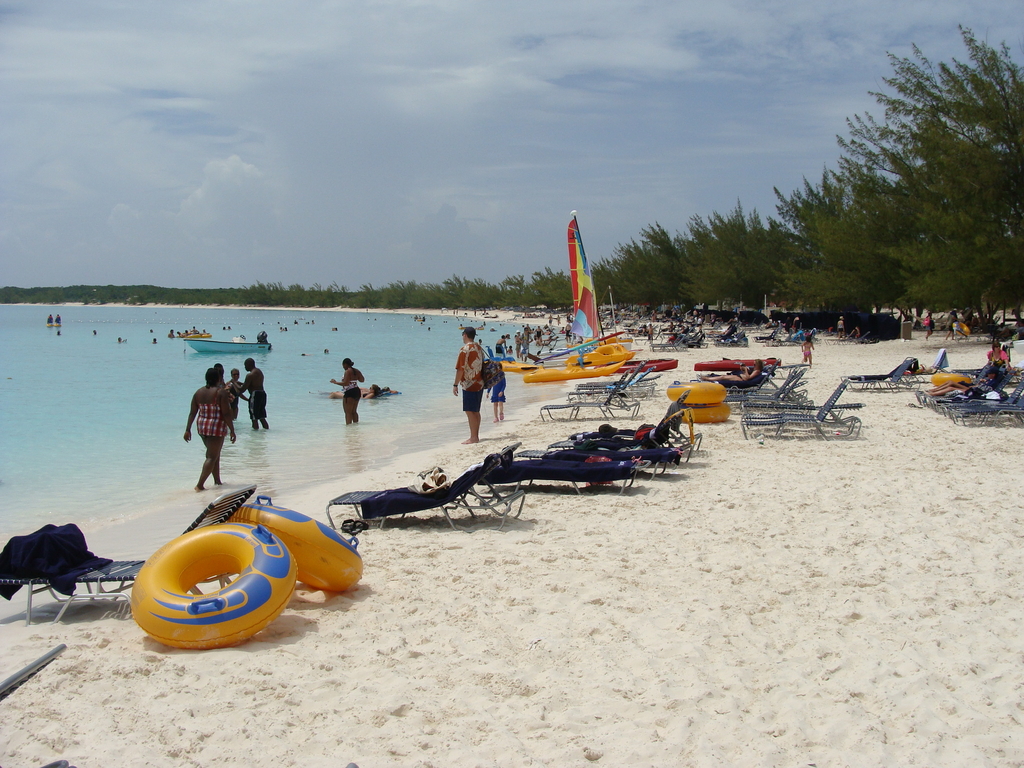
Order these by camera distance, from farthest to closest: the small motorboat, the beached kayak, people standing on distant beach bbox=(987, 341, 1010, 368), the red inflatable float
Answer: the small motorboat
the beached kayak
the red inflatable float
people standing on distant beach bbox=(987, 341, 1010, 368)

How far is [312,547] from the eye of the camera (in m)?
4.43

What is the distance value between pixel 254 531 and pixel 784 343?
25.4 m

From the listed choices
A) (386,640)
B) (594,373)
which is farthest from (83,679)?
(594,373)

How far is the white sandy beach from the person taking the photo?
117 inches

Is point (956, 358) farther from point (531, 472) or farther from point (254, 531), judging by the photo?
point (254, 531)

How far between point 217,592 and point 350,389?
30.0 feet

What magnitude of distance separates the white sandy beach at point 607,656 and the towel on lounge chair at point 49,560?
234 mm

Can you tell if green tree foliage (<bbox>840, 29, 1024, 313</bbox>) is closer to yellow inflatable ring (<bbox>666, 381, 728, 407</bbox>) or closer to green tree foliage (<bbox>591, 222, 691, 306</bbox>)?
yellow inflatable ring (<bbox>666, 381, 728, 407</bbox>)

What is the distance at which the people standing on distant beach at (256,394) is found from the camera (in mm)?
12305

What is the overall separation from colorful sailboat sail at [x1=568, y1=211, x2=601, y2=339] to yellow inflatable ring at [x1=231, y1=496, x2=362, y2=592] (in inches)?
661

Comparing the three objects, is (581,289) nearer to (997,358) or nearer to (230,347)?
(997,358)

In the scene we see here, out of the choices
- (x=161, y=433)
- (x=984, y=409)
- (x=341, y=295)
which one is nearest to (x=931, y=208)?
(x=984, y=409)

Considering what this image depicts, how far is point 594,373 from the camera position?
17859 mm

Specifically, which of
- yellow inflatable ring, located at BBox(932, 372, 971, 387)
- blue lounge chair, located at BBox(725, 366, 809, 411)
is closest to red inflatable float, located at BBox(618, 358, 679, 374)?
blue lounge chair, located at BBox(725, 366, 809, 411)
